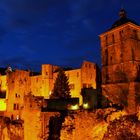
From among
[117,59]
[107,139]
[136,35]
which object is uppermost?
[136,35]

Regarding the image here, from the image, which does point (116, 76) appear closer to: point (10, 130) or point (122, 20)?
point (122, 20)

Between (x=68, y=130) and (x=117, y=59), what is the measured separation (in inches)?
518

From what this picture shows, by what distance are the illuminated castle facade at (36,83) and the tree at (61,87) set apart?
8.06ft

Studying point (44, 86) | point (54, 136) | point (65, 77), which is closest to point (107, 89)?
point (54, 136)

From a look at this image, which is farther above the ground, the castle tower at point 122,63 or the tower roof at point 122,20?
the tower roof at point 122,20

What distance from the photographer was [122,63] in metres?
40.2

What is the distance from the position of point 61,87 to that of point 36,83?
1062cm

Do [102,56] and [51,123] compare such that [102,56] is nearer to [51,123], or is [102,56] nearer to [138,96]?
[138,96]

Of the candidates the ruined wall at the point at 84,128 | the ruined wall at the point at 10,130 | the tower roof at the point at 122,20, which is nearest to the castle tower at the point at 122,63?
the tower roof at the point at 122,20

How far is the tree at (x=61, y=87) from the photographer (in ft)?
172

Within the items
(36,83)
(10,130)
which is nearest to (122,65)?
(10,130)

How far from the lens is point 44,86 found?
59.6 m

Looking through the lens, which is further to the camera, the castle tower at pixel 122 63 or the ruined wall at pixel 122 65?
the ruined wall at pixel 122 65

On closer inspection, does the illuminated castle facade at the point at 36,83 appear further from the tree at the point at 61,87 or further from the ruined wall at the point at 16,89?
the tree at the point at 61,87
